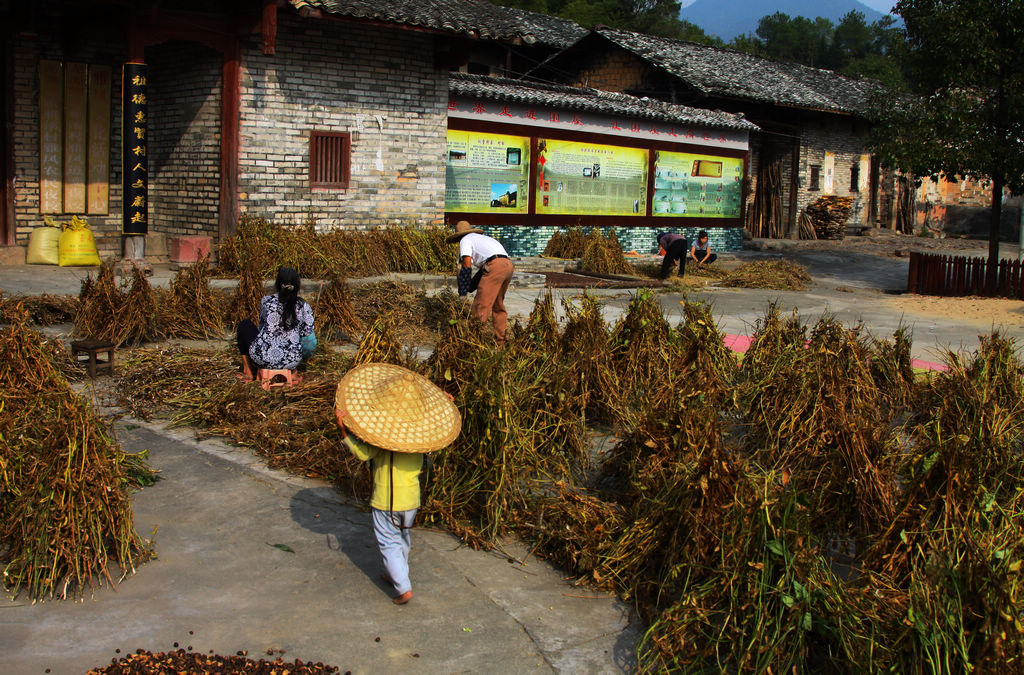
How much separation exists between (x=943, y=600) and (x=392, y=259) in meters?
11.6

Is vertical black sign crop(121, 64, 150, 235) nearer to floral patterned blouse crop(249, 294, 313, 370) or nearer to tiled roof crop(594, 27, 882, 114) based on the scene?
floral patterned blouse crop(249, 294, 313, 370)

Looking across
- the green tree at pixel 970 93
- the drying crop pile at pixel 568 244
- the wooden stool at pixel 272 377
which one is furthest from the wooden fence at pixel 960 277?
the wooden stool at pixel 272 377

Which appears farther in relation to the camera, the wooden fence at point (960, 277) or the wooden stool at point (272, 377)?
the wooden fence at point (960, 277)

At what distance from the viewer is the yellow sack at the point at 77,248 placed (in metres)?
12.7

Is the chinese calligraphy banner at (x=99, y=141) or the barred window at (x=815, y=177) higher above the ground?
the barred window at (x=815, y=177)

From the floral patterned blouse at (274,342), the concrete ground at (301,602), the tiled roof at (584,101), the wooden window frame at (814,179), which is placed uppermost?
the tiled roof at (584,101)

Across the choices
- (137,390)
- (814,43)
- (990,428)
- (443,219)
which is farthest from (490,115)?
(814,43)

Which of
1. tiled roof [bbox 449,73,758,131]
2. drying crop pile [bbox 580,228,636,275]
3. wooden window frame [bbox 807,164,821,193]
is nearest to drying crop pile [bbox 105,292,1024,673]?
drying crop pile [bbox 580,228,636,275]

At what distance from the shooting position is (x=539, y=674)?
3580 millimetres

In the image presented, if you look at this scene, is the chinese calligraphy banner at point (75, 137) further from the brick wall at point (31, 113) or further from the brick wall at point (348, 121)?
the brick wall at point (348, 121)

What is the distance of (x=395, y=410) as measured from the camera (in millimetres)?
4145

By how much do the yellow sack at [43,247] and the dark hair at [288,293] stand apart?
714 cm

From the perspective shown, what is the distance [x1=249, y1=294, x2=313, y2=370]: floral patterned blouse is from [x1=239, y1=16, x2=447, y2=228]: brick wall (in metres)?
7.17

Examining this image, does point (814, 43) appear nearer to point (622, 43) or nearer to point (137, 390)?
point (622, 43)
